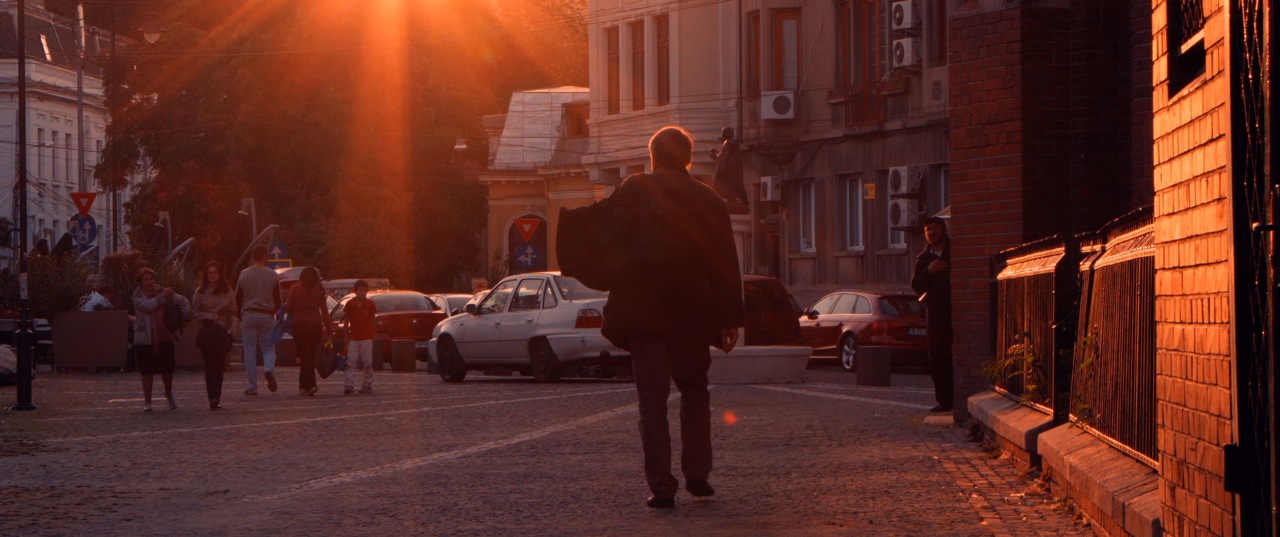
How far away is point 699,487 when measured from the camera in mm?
9172

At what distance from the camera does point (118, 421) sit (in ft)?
56.1

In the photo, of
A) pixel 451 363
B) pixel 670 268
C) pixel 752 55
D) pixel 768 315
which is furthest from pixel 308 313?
pixel 752 55

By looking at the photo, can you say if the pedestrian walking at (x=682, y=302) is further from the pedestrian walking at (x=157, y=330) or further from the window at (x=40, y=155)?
the window at (x=40, y=155)

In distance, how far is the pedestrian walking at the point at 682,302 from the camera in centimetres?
917

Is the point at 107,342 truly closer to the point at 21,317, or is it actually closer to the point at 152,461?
the point at 21,317

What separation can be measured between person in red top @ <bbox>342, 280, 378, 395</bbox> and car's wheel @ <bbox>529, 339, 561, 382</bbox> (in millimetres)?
2554

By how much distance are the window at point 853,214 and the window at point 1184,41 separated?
3782 centimetres

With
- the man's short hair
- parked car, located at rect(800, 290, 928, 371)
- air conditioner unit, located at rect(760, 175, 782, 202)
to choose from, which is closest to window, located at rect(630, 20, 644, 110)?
air conditioner unit, located at rect(760, 175, 782, 202)

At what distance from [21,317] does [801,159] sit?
28.0 m

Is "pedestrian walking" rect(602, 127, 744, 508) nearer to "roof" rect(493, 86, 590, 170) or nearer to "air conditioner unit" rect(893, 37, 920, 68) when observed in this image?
"air conditioner unit" rect(893, 37, 920, 68)

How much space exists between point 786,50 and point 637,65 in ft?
22.7

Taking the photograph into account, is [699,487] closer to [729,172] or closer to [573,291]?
[573,291]

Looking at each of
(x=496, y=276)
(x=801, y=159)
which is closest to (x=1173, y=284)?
(x=801, y=159)

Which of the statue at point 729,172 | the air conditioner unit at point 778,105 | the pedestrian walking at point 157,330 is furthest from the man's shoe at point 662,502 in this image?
the air conditioner unit at point 778,105
